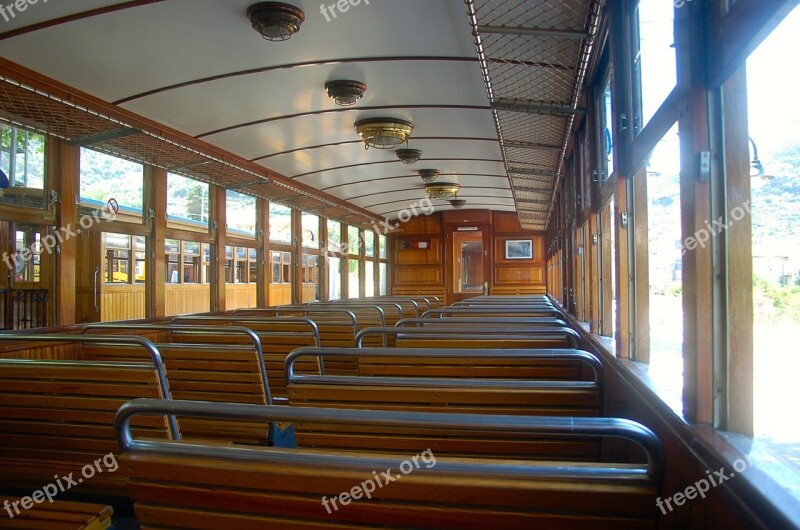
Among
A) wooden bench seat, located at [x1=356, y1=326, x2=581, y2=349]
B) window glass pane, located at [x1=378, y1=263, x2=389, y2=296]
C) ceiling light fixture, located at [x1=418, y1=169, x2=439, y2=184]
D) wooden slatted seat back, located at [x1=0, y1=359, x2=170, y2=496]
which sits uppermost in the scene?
ceiling light fixture, located at [x1=418, y1=169, x2=439, y2=184]

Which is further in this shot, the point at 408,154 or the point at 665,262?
the point at 408,154

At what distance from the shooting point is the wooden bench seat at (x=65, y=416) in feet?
6.50

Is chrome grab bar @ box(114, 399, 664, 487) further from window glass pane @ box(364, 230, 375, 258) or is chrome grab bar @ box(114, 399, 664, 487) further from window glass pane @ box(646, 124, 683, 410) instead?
window glass pane @ box(364, 230, 375, 258)

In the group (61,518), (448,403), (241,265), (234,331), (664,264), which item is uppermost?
(241,265)

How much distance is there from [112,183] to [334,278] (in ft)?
18.3

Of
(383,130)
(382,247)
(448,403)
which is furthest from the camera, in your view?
(382,247)

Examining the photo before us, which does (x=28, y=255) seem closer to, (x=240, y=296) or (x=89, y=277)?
(x=89, y=277)

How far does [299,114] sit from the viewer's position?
15.3ft

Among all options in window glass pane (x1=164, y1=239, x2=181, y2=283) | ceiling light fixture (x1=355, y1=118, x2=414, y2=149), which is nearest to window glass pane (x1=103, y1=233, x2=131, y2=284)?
window glass pane (x1=164, y1=239, x2=181, y2=283)

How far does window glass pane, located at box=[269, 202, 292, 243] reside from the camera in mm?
7699

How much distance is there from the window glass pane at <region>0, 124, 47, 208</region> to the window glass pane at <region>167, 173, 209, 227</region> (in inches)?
57.6

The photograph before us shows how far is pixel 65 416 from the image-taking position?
6.66 ft

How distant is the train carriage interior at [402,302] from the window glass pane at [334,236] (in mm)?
2906

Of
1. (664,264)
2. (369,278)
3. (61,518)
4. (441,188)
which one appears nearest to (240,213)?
(441,188)
